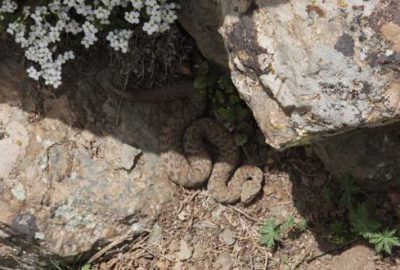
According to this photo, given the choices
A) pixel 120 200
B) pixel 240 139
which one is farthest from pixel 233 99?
pixel 120 200

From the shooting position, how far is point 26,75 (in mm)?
5203

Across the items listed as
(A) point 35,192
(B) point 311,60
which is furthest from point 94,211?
(B) point 311,60

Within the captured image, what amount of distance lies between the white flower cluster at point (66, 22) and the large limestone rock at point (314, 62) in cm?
59

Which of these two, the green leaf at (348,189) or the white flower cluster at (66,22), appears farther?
the green leaf at (348,189)

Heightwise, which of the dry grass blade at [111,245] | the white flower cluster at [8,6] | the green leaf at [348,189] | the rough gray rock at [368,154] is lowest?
the dry grass blade at [111,245]

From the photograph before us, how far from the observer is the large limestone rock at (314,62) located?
3736 millimetres

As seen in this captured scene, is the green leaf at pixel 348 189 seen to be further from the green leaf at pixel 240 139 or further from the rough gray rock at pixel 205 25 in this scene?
the rough gray rock at pixel 205 25

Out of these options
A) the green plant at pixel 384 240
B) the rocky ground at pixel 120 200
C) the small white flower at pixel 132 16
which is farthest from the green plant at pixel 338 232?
the small white flower at pixel 132 16

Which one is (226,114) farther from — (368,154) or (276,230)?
(368,154)

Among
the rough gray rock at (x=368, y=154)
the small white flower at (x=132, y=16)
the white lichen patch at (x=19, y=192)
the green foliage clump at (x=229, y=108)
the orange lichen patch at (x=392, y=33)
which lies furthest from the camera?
the green foliage clump at (x=229, y=108)

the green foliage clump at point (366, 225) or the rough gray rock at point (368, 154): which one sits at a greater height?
the rough gray rock at point (368, 154)

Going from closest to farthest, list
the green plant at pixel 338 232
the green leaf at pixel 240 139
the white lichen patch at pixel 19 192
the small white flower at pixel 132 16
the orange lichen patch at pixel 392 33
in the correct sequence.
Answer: the orange lichen patch at pixel 392 33 → the small white flower at pixel 132 16 → the white lichen patch at pixel 19 192 → the green plant at pixel 338 232 → the green leaf at pixel 240 139

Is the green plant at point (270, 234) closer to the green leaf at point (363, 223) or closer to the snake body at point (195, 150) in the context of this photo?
the snake body at point (195, 150)

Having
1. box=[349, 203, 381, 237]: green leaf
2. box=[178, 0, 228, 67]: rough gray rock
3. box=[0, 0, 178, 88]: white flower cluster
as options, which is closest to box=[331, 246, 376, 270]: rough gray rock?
box=[349, 203, 381, 237]: green leaf
